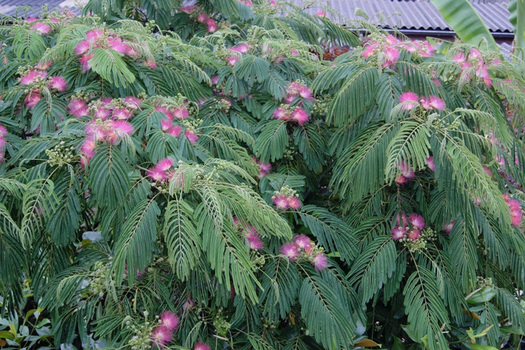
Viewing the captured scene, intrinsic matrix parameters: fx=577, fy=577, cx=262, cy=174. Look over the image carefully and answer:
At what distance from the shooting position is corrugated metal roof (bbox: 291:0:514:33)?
7551 mm

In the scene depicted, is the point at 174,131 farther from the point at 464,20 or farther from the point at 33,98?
the point at 464,20

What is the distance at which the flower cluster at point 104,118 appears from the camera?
5.19 ft

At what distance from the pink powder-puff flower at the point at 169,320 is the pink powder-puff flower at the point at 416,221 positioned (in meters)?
0.83

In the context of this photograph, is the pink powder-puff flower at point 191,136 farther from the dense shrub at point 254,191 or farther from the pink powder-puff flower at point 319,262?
the pink powder-puff flower at point 319,262

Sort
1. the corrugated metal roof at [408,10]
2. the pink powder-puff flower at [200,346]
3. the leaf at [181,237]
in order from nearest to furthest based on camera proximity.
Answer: the leaf at [181,237] < the pink powder-puff flower at [200,346] < the corrugated metal roof at [408,10]

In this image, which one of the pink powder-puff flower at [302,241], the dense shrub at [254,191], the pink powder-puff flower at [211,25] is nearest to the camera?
the dense shrub at [254,191]

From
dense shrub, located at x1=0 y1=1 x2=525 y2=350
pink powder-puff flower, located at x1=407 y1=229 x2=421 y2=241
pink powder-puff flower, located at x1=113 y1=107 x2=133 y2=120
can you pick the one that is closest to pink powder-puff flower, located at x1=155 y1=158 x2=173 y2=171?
dense shrub, located at x1=0 y1=1 x2=525 y2=350

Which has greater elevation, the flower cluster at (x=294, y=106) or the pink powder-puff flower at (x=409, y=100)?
the pink powder-puff flower at (x=409, y=100)

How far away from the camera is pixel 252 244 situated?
1708mm

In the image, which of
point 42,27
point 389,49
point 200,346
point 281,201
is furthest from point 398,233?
point 42,27

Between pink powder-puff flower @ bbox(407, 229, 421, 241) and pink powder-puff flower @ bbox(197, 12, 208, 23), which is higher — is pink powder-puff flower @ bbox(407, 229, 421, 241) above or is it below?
below

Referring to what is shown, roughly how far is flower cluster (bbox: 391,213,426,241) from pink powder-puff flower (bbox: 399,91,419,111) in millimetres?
373

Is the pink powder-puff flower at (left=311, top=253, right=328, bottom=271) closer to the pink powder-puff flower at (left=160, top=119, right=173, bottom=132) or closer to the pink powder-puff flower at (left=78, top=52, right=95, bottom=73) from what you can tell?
the pink powder-puff flower at (left=160, top=119, right=173, bottom=132)

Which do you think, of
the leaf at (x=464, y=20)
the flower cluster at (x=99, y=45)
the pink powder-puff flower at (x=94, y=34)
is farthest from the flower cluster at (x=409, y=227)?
the leaf at (x=464, y=20)
